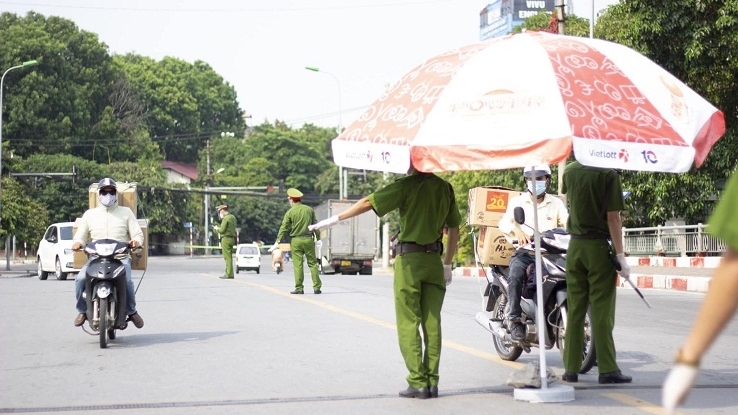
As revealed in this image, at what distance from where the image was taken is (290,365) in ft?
33.7

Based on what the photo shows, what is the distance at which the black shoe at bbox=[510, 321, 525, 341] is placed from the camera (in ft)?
31.8

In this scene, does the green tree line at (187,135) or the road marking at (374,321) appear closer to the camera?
the road marking at (374,321)

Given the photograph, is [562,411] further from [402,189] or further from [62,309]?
[62,309]

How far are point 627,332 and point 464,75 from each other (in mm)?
6869

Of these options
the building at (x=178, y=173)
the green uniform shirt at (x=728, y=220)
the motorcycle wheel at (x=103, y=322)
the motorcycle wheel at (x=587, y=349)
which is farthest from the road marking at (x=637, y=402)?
the building at (x=178, y=173)

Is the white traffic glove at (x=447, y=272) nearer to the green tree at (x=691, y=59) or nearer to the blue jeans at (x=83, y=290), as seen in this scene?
the blue jeans at (x=83, y=290)

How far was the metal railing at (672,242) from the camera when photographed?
30891mm

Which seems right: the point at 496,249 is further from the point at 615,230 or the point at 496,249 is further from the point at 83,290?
the point at 83,290

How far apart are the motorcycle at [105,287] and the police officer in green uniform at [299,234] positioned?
8.77 meters

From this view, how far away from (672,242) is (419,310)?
2584 centimetres


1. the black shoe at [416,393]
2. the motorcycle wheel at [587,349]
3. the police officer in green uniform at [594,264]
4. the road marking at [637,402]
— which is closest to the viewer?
the road marking at [637,402]

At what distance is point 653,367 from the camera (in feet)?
33.7

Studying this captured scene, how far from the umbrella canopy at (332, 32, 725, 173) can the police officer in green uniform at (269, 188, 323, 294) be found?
12.8m

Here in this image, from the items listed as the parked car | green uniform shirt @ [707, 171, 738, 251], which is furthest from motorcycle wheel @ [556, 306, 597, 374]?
the parked car
